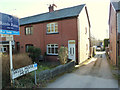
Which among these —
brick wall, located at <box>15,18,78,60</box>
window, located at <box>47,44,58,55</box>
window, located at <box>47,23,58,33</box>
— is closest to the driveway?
brick wall, located at <box>15,18,78,60</box>

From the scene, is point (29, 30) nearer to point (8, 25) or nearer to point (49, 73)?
point (49, 73)

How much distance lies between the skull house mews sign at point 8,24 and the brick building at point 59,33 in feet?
25.1

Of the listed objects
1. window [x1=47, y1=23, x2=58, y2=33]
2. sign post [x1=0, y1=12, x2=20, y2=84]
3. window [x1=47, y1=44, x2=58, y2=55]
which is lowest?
window [x1=47, y1=44, x2=58, y2=55]

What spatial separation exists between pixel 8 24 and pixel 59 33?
326 inches

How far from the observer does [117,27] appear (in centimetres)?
882

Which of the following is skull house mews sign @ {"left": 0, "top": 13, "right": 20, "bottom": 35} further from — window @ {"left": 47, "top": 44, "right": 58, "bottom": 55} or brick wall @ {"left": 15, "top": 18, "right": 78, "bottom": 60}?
window @ {"left": 47, "top": 44, "right": 58, "bottom": 55}

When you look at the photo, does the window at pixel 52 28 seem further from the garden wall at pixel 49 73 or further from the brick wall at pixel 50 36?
the garden wall at pixel 49 73

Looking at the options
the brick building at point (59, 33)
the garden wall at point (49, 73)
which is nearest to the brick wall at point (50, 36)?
the brick building at point (59, 33)

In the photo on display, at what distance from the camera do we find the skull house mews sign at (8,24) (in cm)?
399

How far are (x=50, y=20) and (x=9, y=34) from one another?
8993 millimetres

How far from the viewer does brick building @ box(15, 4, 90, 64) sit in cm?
1101

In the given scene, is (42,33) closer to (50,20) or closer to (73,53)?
(50,20)

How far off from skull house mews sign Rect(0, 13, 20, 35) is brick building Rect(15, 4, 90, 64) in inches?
301

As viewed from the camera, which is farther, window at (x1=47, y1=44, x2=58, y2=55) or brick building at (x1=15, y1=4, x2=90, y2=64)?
window at (x1=47, y1=44, x2=58, y2=55)
